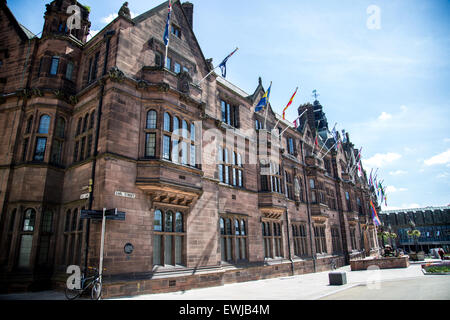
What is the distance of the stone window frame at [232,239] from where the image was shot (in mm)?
18469

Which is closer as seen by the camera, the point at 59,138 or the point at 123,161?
the point at 123,161

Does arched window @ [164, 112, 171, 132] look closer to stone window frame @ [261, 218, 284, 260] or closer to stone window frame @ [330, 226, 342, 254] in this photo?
stone window frame @ [261, 218, 284, 260]

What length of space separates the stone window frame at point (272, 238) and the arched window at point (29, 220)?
49.5ft

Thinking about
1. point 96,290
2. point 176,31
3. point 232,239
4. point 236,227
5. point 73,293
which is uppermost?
point 176,31

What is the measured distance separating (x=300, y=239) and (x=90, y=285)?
20.9 meters

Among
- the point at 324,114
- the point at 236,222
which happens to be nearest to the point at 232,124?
the point at 236,222

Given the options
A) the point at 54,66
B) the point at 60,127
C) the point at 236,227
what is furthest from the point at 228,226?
the point at 54,66

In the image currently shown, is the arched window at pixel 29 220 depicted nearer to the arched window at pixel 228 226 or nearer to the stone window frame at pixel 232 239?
the stone window frame at pixel 232 239

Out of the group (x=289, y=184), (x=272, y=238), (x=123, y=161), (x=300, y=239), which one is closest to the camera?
(x=123, y=161)

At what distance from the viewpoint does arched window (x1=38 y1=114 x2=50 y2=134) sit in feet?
50.6

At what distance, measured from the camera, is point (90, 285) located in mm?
10867

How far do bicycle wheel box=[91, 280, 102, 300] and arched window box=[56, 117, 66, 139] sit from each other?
9089mm

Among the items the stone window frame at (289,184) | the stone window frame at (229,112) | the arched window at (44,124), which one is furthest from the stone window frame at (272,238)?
the arched window at (44,124)

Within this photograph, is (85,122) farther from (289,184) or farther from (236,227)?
(289,184)
